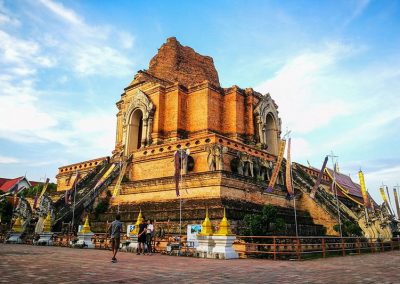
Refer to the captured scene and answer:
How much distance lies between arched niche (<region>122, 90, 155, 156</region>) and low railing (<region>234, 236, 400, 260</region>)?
15415mm

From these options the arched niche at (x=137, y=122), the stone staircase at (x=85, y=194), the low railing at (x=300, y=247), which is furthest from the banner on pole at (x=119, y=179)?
the low railing at (x=300, y=247)

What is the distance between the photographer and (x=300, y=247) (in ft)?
41.7

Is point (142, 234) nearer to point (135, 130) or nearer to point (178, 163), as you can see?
point (178, 163)

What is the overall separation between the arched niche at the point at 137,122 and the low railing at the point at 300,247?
50.6 feet

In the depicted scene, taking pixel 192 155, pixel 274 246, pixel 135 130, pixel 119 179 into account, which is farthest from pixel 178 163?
pixel 135 130

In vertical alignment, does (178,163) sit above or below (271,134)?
below

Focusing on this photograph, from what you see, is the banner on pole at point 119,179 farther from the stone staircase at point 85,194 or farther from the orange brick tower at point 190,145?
the stone staircase at point 85,194

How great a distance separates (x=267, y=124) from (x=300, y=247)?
2142 centimetres

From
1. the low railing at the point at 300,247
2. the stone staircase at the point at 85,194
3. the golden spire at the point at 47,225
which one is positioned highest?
the stone staircase at the point at 85,194

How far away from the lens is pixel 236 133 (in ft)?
92.6

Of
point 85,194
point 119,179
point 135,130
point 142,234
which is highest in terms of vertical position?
point 135,130

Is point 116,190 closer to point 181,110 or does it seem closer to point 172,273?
point 181,110

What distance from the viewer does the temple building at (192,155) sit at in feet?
63.7

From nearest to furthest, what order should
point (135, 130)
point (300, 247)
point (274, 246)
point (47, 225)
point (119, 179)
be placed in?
point (274, 246) → point (300, 247) → point (47, 225) → point (119, 179) → point (135, 130)
